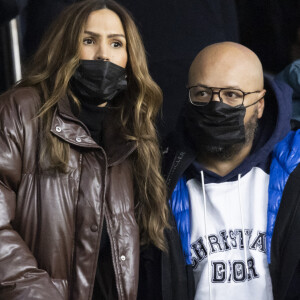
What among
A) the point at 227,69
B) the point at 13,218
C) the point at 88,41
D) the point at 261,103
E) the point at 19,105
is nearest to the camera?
the point at 13,218

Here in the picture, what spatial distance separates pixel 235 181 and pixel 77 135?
88 cm

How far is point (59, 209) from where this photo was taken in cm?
315

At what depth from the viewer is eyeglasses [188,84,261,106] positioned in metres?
3.63

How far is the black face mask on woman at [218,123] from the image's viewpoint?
11.8 feet

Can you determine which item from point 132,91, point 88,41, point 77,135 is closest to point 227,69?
point 132,91

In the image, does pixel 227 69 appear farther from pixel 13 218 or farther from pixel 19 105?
pixel 13 218

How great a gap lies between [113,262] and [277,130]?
42.7 inches

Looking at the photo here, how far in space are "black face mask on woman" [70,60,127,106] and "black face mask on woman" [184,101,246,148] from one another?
1.57ft

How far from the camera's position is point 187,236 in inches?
141

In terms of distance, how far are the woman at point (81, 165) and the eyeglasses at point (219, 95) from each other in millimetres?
199

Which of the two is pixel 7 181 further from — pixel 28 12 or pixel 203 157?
pixel 28 12

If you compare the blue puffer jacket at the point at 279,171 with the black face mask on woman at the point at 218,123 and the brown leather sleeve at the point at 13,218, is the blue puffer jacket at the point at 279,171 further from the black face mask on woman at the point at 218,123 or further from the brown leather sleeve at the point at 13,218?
the brown leather sleeve at the point at 13,218

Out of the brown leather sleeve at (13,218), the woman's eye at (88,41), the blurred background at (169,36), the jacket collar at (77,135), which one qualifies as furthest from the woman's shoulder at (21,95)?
the blurred background at (169,36)

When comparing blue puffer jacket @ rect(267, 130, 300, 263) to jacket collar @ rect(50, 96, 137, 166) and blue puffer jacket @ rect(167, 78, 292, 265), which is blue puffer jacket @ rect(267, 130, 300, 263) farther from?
jacket collar @ rect(50, 96, 137, 166)
